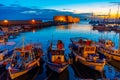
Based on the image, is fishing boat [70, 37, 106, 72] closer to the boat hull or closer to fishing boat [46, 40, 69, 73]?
fishing boat [46, 40, 69, 73]

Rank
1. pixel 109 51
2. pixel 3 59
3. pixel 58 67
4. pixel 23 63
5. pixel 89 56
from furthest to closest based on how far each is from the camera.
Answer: pixel 109 51, pixel 89 56, pixel 3 59, pixel 23 63, pixel 58 67

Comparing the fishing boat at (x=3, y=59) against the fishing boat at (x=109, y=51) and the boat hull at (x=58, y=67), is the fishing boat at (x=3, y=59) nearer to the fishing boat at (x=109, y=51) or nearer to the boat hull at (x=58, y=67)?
the boat hull at (x=58, y=67)

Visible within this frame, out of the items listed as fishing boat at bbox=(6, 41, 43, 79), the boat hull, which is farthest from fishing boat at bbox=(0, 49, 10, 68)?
the boat hull

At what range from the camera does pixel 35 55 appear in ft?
123

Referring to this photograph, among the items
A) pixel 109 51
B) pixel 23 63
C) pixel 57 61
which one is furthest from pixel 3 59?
pixel 109 51

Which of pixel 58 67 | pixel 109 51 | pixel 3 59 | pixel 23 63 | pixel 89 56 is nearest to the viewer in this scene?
pixel 58 67

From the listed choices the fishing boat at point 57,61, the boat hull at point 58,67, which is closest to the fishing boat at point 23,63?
the fishing boat at point 57,61

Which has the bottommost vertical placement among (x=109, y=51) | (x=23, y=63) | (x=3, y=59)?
(x=109, y=51)

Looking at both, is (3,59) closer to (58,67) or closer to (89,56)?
(58,67)

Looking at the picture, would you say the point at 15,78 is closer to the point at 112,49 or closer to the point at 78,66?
the point at 78,66

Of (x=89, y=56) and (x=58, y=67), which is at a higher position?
(x=89, y=56)

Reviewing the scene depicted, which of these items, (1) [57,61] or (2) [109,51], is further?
(2) [109,51]

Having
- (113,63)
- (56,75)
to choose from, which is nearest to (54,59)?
(56,75)

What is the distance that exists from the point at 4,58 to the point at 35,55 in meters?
4.35
